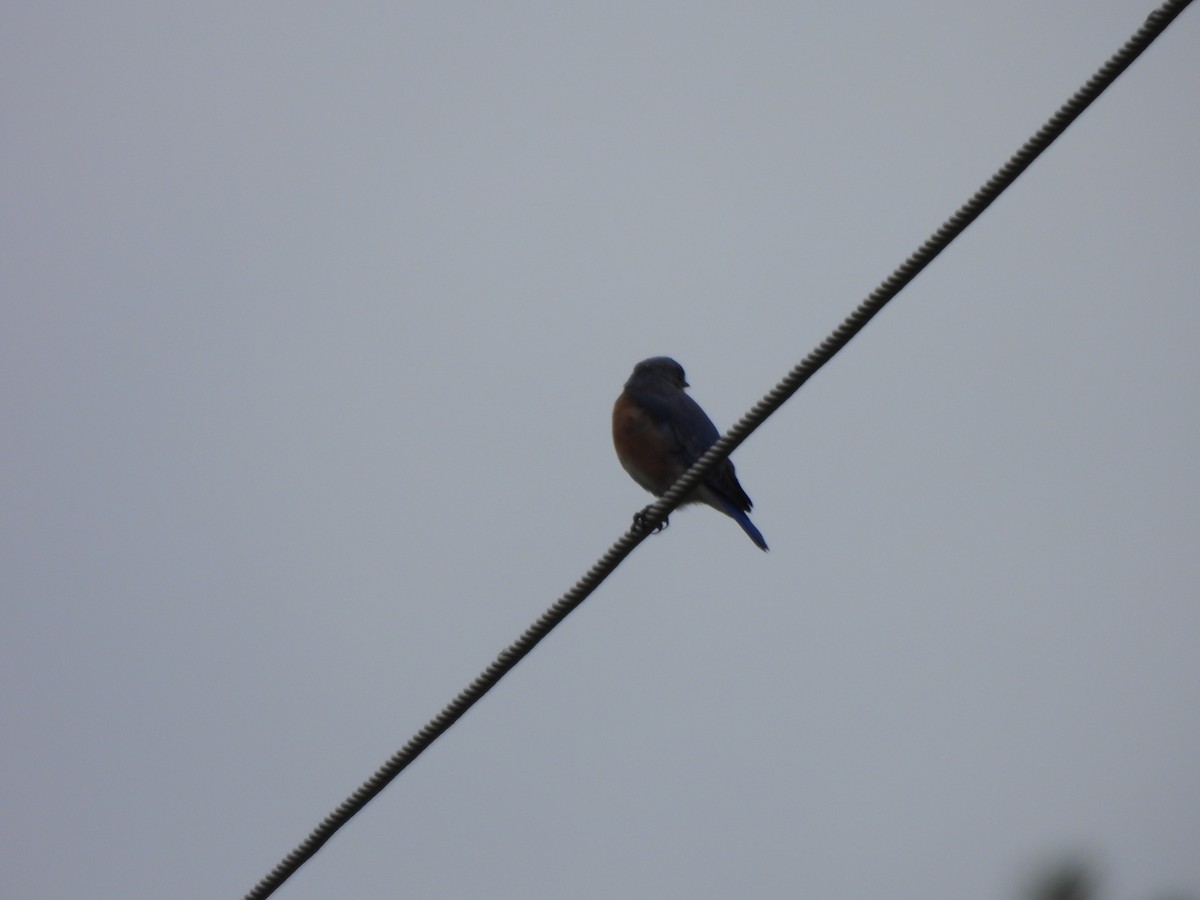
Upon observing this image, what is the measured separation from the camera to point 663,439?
780 cm

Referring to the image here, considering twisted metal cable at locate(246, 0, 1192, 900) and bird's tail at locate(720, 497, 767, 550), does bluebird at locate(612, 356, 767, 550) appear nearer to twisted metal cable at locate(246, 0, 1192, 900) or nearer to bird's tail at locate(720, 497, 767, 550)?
bird's tail at locate(720, 497, 767, 550)

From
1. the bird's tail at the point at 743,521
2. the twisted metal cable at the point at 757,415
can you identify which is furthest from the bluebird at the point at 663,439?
the twisted metal cable at the point at 757,415

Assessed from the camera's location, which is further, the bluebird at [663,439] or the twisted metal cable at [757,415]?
the bluebird at [663,439]

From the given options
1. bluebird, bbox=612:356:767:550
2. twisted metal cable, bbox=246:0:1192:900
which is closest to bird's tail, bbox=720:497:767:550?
bluebird, bbox=612:356:767:550

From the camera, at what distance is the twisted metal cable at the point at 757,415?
3.38m

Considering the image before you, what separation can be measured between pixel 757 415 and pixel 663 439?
3.72 m

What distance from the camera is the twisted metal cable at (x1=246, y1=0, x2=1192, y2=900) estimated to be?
338 cm

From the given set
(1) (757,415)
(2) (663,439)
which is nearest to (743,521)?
(2) (663,439)

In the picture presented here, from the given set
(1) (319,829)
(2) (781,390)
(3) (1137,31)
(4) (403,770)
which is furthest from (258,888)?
(3) (1137,31)

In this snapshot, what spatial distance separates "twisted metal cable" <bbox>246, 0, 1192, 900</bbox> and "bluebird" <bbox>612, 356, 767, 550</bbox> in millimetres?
2577

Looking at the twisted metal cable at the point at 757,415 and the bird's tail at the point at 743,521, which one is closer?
the twisted metal cable at the point at 757,415

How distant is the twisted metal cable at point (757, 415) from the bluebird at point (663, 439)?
258 cm

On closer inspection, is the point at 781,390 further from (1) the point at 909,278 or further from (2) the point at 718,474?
(2) the point at 718,474

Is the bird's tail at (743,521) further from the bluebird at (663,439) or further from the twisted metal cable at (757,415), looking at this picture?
the twisted metal cable at (757,415)
